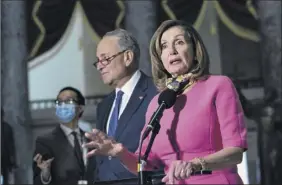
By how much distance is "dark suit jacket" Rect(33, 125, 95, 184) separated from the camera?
2.43m

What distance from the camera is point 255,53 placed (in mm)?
6516

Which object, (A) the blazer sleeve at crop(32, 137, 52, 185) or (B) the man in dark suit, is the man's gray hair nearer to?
(B) the man in dark suit

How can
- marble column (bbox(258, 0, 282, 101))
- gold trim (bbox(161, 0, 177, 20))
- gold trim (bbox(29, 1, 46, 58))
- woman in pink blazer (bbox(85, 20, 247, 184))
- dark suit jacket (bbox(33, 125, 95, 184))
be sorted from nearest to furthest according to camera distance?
woman in pink blazer (bbox(85, 20, 247, 184)) < dark suit jacket (bbox(33, 125, 95, 184)) < marble column (bbox(258, 0, 282, 101)) < gold trim (bbox(161, 0, 177, 20)) < gold trim (bbox(29, 1, 46, 58))

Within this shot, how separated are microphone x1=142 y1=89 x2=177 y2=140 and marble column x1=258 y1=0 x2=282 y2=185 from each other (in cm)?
299

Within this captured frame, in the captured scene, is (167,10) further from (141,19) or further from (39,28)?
(39,28)

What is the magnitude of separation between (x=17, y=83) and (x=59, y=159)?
2.60m

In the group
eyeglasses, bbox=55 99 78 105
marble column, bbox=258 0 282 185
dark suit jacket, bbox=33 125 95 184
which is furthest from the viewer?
marble column, bbox=258 0 282 185

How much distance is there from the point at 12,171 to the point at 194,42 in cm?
352

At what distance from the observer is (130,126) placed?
161 centimetres

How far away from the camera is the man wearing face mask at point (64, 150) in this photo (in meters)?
2.44

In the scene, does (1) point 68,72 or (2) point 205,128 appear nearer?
(2) point 205,128

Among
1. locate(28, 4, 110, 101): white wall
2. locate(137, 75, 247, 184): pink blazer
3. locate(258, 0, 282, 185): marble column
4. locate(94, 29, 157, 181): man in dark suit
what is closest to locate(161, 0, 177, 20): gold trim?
locate(258, 0, 282, 185): marble column

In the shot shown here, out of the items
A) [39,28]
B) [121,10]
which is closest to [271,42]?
[121,10]

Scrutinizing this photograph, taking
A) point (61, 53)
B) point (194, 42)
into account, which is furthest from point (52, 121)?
point (194, 42)
